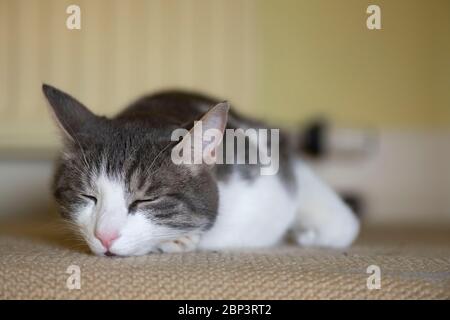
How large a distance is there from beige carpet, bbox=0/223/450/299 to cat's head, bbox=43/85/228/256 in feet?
0.18

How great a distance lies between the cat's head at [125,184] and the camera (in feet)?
3.27

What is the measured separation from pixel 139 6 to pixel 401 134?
1291 millimetres

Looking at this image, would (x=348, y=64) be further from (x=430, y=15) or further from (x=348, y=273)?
(x=348, y=273)

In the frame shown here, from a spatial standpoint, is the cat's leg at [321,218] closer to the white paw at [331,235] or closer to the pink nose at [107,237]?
the white paw at [331,235]

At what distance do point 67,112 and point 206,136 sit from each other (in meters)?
0.29

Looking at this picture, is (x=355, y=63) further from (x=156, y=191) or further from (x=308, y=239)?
(x=156, y=191)

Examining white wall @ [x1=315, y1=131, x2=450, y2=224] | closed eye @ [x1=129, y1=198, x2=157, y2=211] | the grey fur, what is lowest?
white wall @ [x1=315, y1=131, x2=450, y2=224]

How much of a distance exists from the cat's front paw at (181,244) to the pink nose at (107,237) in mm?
151

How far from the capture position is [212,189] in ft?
3.69

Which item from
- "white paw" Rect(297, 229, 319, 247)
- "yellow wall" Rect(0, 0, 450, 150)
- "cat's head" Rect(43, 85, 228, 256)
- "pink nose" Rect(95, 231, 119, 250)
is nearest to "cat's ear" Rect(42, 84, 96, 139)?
"cat's head" Rect(43, 85, 228, 256)

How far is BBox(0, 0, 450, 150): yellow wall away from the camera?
2256 mm

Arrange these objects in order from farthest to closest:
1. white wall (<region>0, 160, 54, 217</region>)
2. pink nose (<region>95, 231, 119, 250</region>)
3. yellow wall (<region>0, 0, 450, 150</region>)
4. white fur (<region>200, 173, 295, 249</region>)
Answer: white wall (<region>0, 160, 54, 217</region>), yellow wall (<region>0, 0, 450, 150</region>), white fur (<region>200, 173, 295, 249</region>), pink nose (<region>95, 231, 119, 250</region>)

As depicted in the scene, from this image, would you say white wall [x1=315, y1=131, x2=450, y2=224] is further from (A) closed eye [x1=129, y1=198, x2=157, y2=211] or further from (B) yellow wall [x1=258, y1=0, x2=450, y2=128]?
(A) closed eye [x1=129, y1=198, x2=157, y2=211]
